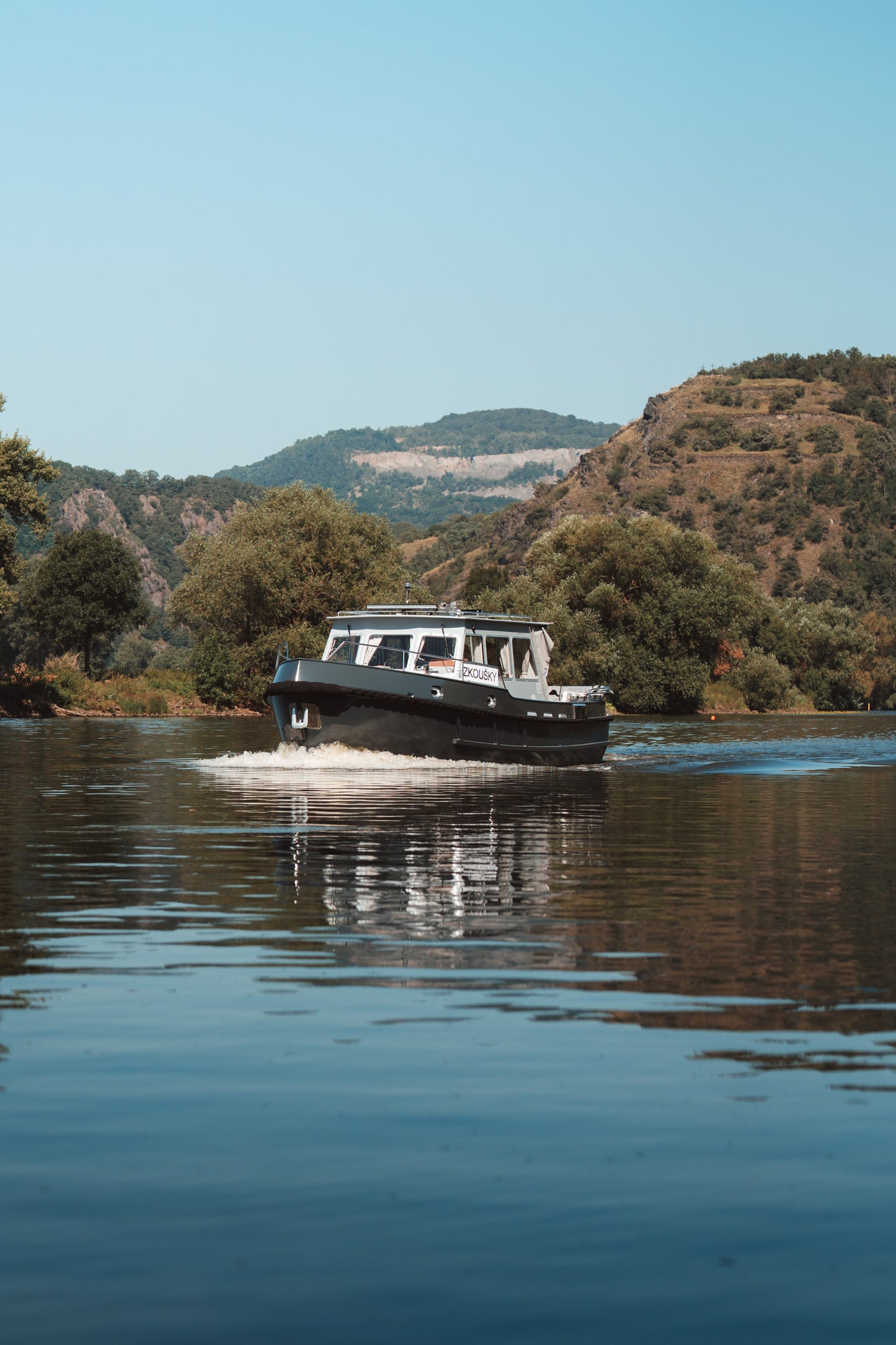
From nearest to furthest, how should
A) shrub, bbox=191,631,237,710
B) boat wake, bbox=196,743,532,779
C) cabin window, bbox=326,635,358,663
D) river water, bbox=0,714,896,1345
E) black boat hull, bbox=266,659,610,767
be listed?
river water, bbox=0,714,896,1345 → boat wake, bbox=196,743,532,779 → black boat hull, bbox=266,659,610,767 → cabin window, bbox=326,635,358,663 → shrub, bbox=191,631,237,710

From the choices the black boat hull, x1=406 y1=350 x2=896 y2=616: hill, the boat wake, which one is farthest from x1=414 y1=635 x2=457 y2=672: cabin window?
x1=406 y1=350 x2=896 y2=616: hill

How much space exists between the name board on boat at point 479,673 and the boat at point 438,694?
30 mm

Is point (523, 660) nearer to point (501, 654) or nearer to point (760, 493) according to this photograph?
point (501, 654)

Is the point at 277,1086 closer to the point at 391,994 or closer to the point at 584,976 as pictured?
the point at 391,994

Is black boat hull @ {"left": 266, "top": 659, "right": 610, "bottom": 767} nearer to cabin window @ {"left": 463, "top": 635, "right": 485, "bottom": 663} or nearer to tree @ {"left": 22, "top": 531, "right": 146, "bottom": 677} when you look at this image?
cabin window @ {"left": 463, "top": 635, "right": 485, "bottom": 663}

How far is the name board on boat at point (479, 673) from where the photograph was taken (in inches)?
1501

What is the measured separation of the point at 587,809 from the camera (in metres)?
26.4

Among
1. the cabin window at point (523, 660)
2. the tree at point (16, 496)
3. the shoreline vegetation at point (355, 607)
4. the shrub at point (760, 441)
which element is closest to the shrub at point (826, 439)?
the shrub at point (760, 441)

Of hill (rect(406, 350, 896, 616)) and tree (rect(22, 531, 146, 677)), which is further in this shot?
hill (rect(406, 350, 896, 616))

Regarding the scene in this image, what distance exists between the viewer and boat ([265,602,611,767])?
35.8 metres

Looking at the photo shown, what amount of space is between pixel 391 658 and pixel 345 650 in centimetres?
135

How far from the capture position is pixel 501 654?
41.4 meters

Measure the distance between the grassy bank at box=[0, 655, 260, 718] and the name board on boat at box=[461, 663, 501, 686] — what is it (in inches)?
1383

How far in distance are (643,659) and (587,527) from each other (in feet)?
30.1
